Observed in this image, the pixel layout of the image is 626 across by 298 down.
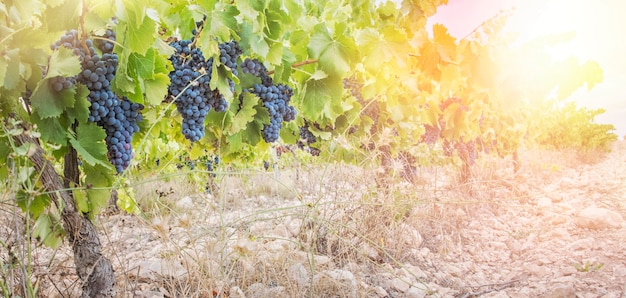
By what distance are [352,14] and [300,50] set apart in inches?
51.8

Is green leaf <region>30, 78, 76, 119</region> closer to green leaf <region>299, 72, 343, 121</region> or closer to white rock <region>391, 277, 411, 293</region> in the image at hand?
green leaf <region>299, 72, 343, 121</region>

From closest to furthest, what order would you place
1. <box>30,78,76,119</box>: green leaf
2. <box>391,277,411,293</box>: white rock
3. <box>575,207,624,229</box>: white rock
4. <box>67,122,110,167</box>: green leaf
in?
<box>30,78,76,119</box>: green leaf < <box>67,122,110,167</box>: green leaf < <box>391,277,411,293</box>: white rock < <box>575,207,624,229</box>: white rock

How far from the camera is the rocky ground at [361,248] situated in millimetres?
1897

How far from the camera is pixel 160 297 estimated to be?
1993mm

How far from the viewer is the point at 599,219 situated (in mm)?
3963

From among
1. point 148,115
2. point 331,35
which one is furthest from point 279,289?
point 331,35

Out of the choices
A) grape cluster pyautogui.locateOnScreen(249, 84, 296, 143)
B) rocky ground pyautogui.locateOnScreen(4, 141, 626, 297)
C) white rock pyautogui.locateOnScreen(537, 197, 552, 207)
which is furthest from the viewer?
white rock pyautogui.locateOnScreen(537, 197, 552, 207)

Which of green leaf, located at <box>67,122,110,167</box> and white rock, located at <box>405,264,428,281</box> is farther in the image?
white rock, located at <box>405,264,428,281</box>

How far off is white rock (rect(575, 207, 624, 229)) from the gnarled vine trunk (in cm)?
389

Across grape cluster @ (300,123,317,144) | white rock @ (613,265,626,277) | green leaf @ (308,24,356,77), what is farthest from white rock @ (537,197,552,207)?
green leaf @ (308,24,356,77)

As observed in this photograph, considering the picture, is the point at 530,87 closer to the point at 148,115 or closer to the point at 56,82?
the point at 148,115

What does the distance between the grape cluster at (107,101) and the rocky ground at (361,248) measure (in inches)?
10.7

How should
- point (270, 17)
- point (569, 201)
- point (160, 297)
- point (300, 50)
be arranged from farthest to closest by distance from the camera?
point (569, 201) < point (300, 50) < point (160, 297) < point (270, 17)

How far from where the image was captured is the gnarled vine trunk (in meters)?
1.63
